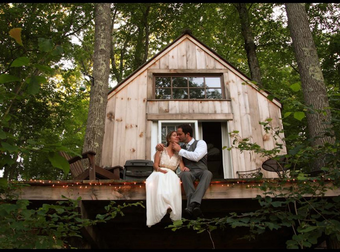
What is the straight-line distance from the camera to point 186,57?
400 inches

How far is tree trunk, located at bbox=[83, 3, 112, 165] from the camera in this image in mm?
7809

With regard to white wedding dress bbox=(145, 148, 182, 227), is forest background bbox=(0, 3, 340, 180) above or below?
above

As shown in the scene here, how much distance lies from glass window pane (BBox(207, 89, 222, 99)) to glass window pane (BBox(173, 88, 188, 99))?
0.64 meters

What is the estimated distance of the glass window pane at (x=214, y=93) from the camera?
9742mm

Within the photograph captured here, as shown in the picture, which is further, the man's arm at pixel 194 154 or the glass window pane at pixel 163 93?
the glass window pane at pixel 163 93

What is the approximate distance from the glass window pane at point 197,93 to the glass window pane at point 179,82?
11.4 inches

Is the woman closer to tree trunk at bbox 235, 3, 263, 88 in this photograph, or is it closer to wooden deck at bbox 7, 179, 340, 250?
wooden deck at bbox 7, 179, 340, 250

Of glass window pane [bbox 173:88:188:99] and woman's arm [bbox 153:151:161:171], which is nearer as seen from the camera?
woman's arm [bbox 153:151:161:171]

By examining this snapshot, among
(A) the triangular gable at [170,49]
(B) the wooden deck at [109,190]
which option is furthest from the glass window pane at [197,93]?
(B) the wooden deck at [109,190]

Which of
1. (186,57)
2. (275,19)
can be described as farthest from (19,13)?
(275,19)

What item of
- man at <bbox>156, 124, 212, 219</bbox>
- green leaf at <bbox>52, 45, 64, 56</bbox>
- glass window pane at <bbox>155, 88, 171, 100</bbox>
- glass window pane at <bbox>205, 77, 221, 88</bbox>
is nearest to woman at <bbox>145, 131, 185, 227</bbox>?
man at <bbox>156, 124, 212, 219</bbox>

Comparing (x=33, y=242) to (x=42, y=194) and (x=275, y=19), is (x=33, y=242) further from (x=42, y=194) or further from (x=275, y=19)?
(x=275, y=19)

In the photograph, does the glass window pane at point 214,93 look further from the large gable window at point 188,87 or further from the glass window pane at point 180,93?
the glass window pane at point 180,93

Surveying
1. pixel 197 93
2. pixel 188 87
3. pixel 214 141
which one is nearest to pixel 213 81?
pixel 197 93
